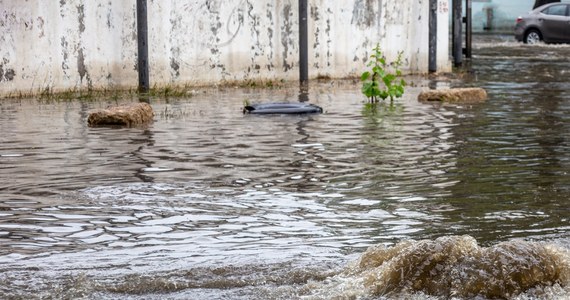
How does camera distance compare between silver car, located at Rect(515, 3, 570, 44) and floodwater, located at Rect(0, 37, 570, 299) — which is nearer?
floodwater, located at Rect(0, 37, 570, 299)

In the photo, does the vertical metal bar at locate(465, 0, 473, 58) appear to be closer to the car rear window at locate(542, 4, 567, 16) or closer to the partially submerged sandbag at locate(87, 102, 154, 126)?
the car rear window at locate(542, 4, 567, 16)

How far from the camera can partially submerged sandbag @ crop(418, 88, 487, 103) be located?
17.2 m

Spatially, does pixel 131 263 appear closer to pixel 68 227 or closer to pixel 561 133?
pixel 68 227

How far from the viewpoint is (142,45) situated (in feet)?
62.1

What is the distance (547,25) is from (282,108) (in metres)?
23.1

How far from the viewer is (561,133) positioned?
41.9 feet

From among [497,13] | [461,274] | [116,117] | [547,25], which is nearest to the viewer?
[461,274]

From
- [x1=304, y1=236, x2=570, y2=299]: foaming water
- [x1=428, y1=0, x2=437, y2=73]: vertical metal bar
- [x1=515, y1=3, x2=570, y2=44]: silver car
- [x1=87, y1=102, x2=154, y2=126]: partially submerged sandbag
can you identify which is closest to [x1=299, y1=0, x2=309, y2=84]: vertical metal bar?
[x1=428, y1=0, x2=437, y2=73]: vertical metal bar

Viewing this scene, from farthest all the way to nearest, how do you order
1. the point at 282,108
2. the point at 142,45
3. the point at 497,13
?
the point at 497,13
the point at 142,45
the point at 282,108

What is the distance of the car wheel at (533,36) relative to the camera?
37.1m

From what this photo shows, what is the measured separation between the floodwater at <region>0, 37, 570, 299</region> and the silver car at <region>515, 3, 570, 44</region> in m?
21.8

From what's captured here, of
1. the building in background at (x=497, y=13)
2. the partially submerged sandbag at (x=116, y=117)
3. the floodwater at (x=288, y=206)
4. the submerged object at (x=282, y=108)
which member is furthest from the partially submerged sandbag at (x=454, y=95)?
the building in background at (x=497, y=13)

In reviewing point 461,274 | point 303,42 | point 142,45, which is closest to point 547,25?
point 303,42

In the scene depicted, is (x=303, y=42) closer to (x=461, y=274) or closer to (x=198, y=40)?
(x=198, y=40)
